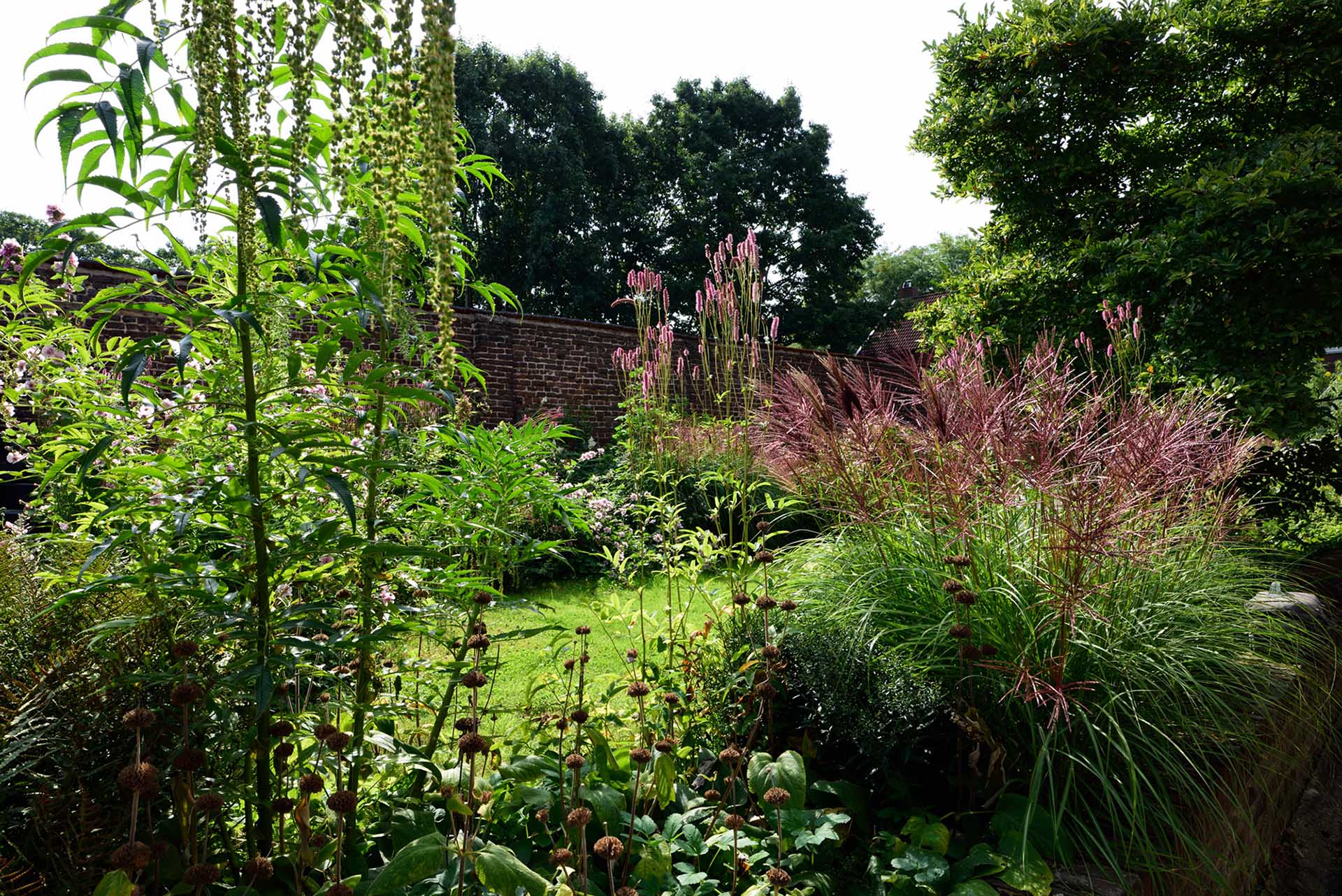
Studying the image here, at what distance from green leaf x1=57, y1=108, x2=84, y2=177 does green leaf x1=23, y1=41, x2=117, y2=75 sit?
86 mm

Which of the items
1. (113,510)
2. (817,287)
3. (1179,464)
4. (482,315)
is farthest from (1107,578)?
(817,287)

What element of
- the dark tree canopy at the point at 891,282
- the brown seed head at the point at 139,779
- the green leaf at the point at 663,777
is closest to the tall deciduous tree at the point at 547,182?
the dark tree canopy at the point at 891,282

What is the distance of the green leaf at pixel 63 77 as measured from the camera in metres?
1.05

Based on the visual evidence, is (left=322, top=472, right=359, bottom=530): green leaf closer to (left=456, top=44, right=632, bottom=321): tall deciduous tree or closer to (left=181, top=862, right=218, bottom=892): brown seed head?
(left=181, top=862, right=218, bottom=892): brown seed head

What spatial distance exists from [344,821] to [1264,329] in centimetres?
586

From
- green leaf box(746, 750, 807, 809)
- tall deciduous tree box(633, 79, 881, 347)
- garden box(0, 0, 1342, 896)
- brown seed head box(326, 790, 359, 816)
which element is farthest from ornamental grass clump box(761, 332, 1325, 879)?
tall deciduous tree box(633, 79, 881, 347)

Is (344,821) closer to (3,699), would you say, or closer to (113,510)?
(3,699)

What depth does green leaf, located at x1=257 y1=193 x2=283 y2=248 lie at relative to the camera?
40.7 inches

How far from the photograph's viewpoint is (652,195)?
2094 centimetres

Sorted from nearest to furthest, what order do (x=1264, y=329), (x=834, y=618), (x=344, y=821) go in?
(x=344, y=821)
(x=834, y=618)
(x=1264, y=329)

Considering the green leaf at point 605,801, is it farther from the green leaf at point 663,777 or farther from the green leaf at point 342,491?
the green leaf at point 342,491

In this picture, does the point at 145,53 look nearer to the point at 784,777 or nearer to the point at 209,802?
the point at 209,802

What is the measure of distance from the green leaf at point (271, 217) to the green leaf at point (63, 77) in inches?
11.3

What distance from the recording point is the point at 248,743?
1276mm
